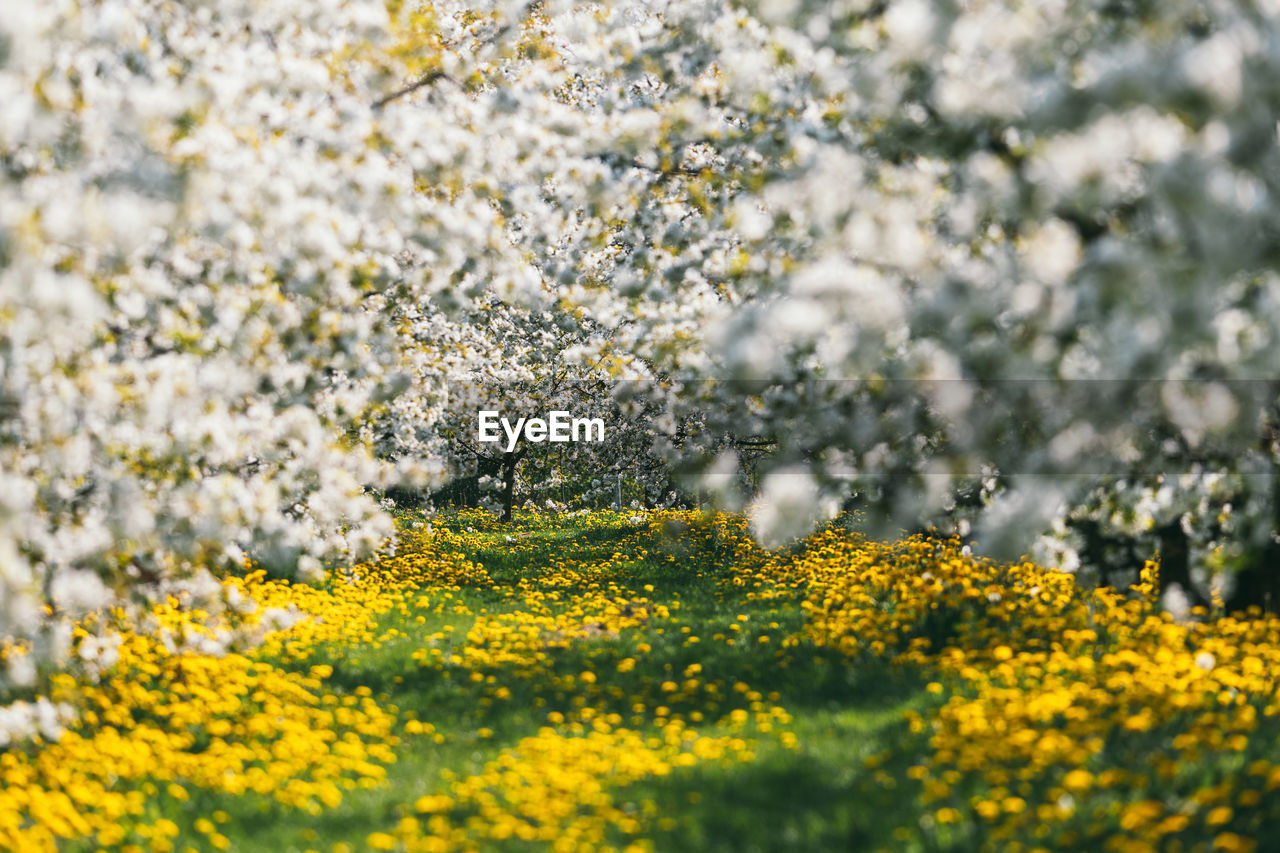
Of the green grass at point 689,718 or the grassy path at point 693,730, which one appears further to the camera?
the green grass at point 689,718

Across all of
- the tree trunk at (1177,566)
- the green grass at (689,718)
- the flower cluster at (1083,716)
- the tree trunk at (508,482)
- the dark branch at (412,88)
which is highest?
the dark branch at (412,88)

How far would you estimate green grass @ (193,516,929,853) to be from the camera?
5.06 metres

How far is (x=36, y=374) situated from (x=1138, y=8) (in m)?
5.35

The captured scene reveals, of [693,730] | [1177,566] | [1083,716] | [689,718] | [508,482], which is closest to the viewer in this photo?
[1083,716]

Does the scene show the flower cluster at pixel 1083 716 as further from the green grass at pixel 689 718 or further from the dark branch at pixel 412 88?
Result: the dark branch at pixel 412 88

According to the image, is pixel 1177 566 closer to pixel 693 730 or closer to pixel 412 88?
pixel 693 730

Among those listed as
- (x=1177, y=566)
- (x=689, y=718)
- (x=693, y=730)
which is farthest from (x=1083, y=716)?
(x=1177, y=566)

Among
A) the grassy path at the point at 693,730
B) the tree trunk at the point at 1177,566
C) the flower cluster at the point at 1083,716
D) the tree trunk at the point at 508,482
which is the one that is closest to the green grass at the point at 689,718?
the grassy path at the point at 693,730

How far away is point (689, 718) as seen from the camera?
7.17m

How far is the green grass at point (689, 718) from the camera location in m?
5.06

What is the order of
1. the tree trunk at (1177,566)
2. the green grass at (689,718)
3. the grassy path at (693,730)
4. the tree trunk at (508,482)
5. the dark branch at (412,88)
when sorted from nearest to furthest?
the grassy path at (693,730)
the green grass at (689,718)
the dark branch at (412,88)
the tree trunk at (1177,566)
the tree trunk at (508,482)

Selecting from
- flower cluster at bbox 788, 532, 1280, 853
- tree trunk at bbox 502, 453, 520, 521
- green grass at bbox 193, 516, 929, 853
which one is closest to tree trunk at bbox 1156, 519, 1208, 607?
flower cluster at bbox 788, 532, 1280, 853

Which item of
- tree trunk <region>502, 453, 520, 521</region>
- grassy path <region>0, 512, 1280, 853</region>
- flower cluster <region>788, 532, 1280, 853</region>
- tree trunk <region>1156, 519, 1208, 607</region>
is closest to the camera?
flower cluster <region>788, 532, 1280, 853</region>

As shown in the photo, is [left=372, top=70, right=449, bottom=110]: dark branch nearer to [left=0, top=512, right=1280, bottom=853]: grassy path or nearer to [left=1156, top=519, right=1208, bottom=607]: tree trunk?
[left=0, top=512, right=1280, bottom=853]: grassy path
